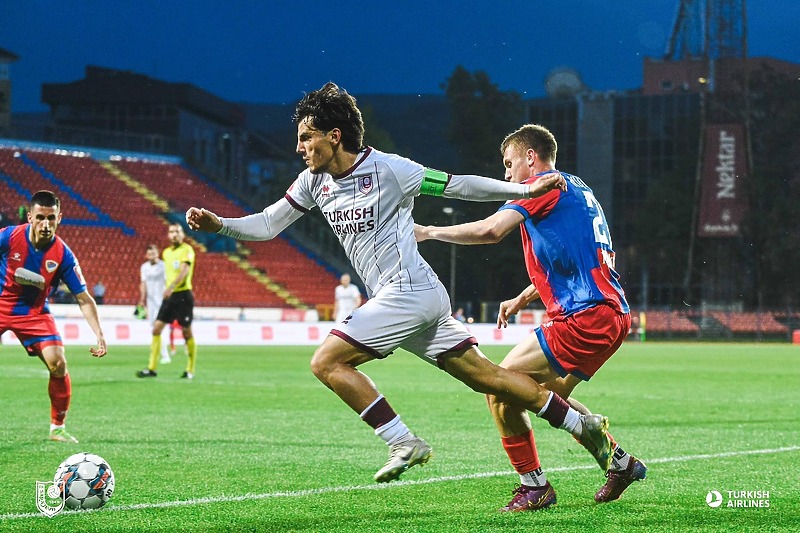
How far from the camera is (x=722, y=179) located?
49406mm

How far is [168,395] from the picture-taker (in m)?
14.4

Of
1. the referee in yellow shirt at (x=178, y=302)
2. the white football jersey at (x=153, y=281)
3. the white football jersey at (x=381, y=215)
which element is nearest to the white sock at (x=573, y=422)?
the white football jersey at (x=381, y=215)

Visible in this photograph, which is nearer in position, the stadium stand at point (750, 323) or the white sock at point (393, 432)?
the white sock at point (393, 432)

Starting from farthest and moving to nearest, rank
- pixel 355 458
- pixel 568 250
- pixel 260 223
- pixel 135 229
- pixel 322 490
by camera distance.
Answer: pixel 135 229 → pixel 355 458 → pixel 322 490 → pixel 260 223 → pixel 568 250

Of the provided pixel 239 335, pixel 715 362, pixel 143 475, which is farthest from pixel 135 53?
pixel 143 475

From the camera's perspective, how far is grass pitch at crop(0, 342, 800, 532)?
5766mm

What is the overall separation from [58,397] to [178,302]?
26.0 ft

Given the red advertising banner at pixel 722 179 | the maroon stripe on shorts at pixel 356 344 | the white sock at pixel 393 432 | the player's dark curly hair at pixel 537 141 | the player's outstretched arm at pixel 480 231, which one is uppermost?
the red advertising banner at pixel 722 179

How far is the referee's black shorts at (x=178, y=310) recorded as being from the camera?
17297mm

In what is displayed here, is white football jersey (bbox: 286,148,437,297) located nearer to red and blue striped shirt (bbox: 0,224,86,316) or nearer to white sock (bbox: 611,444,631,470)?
white sock (bbox: 611,444,631,470)

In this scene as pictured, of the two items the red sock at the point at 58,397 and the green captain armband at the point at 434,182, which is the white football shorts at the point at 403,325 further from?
the red sock at the point at 58,397

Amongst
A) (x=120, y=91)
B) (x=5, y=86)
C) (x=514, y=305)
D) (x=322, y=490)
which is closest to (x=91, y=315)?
(x=322, y=490)

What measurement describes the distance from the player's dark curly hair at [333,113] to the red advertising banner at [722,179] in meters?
45.1

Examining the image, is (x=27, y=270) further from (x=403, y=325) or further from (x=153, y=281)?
(x=153, y=281)
